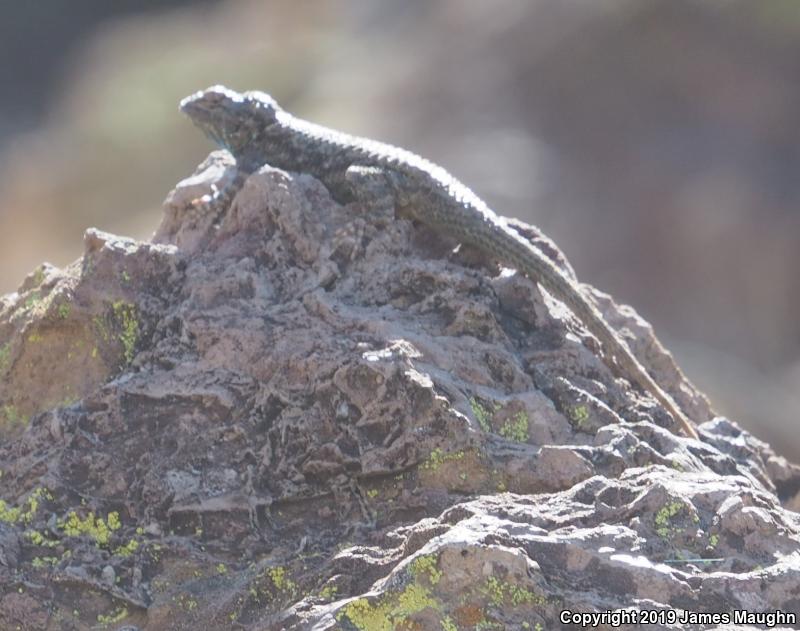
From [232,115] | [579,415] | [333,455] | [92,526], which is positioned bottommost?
[92,526]

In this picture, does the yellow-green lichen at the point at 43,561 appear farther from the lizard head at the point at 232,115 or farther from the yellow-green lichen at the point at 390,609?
the lizard head at the point at 232,115

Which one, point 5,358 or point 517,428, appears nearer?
point 517,428

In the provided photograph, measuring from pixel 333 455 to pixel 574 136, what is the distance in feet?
45.1

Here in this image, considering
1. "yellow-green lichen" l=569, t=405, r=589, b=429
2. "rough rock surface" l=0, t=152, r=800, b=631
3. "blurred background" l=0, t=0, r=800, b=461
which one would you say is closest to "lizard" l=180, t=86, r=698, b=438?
"rough rock surface" l=0, t=152, r=800, b=631

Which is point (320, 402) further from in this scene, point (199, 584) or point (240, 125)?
point (240, 125)

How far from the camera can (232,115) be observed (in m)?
5.80

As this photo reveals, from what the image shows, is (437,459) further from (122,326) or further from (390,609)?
(122,326)

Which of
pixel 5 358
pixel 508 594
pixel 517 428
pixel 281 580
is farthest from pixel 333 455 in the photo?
pixel 5 358

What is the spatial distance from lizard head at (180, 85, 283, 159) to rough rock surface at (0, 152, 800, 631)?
112 cm

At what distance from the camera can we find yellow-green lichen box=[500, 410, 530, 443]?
3.82 m

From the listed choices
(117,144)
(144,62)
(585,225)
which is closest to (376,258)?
(585,225)

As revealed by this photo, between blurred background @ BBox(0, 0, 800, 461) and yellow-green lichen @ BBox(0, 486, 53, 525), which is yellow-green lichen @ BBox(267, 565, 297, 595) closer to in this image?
yellow-green lichen @ BBox(0, 486, 53, 525)

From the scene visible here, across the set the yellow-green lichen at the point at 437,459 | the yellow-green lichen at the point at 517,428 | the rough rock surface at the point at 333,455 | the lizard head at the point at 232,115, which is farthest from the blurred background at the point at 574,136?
the yellow-green lichen at the point at 437,459

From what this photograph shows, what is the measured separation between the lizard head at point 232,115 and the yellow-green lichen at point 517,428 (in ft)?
7.57
